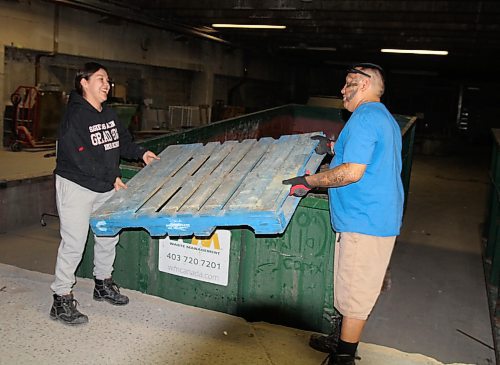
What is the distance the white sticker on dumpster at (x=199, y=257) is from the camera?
11.4ft

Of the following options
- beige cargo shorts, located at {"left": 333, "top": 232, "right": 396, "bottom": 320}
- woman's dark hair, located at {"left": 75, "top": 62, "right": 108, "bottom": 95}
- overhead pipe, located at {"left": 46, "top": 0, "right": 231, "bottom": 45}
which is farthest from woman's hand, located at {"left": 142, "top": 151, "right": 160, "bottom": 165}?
overhead pipe, located at {"left": 46, "top": 0, "right": 231, "bottom": 45}

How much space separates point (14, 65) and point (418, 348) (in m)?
8.89

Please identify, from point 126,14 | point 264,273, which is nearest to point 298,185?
point 264,273

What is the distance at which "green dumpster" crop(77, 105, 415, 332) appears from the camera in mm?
3217

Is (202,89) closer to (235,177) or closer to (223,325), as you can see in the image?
(235,177)

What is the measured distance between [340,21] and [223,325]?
8510 millimetres

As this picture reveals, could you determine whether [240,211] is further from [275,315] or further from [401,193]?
[275,315]

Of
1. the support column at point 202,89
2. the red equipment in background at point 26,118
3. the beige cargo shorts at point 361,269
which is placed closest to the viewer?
the beige cargo shorts at point 361,269

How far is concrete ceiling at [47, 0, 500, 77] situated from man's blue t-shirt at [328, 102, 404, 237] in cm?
645

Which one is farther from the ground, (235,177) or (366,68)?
(366,68)

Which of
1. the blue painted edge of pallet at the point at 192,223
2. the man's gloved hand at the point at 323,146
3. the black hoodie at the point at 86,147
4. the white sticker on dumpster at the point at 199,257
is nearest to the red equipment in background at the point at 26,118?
the white sticker on dumpster at the point at 199,257

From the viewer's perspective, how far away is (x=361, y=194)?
262 cm

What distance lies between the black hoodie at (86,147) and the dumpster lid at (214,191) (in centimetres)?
18

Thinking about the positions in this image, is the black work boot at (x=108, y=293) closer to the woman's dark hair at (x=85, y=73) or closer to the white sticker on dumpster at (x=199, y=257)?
the white sticker on dumpster at (x=199, y=257)
